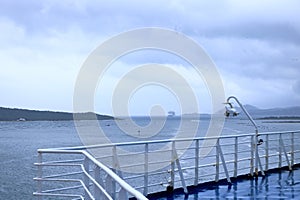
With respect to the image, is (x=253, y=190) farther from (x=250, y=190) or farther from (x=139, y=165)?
(x=139, y=165)

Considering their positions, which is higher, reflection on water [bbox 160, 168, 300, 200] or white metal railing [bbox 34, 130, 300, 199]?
white metal railing [bbox 34, 130, 300, 199]

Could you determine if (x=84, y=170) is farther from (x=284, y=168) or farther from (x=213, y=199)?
(x=284, y=168)

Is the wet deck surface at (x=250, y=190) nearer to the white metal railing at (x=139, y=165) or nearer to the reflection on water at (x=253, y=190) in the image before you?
the reflection on water at (x=253, y=190)

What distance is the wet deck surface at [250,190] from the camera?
249 inches

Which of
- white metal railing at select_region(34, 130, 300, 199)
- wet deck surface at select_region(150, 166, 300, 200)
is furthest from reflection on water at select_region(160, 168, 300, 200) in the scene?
white metal railing at select_region(34, 130, 300, 199)

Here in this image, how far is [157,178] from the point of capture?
1986cm

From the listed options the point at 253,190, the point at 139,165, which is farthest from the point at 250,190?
the point at 139,165

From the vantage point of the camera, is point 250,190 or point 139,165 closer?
point 250,190

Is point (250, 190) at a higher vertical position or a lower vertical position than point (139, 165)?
lower

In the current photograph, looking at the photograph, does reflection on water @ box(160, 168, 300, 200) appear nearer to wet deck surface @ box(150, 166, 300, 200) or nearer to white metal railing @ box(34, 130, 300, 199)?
wet deck surface @ box(150, 166, 300, 200)

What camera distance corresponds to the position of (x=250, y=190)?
22.4 feet

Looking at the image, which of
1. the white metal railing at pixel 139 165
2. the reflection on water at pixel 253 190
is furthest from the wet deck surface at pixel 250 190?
the white metal railing at pixel 139 165

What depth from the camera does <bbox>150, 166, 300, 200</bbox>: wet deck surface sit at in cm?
632

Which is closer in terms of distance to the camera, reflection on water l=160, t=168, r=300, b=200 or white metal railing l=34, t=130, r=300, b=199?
white metal railing l=34, t=130, r=300, b=199
